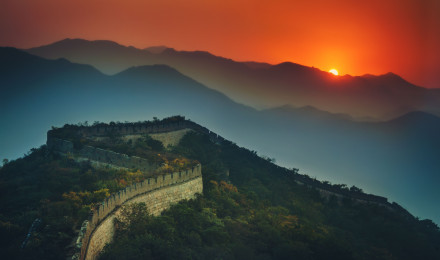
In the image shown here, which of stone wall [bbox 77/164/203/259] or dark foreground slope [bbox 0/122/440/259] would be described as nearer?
stone wall [bbox 77/164/203/259]

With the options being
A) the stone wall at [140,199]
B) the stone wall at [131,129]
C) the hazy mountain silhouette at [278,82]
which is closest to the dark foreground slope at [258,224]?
the stone wall at [140,199]

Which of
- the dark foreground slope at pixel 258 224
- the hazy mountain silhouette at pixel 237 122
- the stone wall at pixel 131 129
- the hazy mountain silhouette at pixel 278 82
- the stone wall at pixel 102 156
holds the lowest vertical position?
the dark foreground slope at pixel 258 224

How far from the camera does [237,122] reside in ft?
339

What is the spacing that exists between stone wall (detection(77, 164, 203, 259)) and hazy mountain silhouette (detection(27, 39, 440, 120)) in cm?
4685

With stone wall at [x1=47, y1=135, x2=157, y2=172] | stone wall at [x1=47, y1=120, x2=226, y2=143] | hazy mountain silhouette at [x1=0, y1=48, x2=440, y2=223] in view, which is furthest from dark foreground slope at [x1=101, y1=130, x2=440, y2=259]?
hazy mountain silhouette at [x1=0, y1=48, x2=440, y2=223]

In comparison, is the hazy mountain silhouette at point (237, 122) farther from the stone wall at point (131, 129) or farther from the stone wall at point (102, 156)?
the stone wall at point (102, 156)

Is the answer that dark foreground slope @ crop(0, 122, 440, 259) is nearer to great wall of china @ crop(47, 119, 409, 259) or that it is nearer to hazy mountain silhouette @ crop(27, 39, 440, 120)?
great wall of china @ crop(47, 119, 409, 259)

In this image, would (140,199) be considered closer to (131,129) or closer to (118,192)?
(118,192)

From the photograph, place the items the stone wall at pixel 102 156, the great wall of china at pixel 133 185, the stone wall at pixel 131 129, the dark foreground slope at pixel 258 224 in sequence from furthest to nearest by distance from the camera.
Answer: the stone wall at pixel 131 129, the stone wall at pixel 102 156, the dark foreground slope at pixel 258 224, the great wall of china at pixel 133 185

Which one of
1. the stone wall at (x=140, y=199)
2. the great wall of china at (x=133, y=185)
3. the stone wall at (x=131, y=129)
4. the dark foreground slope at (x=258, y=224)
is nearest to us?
the stone wall at (x=140, y=199)

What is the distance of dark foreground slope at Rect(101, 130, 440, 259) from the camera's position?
1099 inches

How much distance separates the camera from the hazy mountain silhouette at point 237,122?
7469cm

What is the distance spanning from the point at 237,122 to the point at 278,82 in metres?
15.6

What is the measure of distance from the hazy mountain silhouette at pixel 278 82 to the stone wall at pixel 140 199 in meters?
46.8
